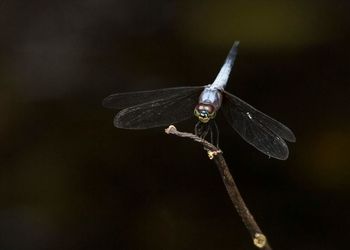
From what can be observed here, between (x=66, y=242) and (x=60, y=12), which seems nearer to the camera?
(x=60, y=12)

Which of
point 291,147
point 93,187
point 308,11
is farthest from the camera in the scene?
point 93,187

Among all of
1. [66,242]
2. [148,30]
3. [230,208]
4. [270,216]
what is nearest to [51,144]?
[66,242]

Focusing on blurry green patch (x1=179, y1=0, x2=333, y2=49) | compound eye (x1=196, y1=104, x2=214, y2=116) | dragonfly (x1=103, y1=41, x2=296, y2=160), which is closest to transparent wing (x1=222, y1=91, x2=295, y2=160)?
dragonfly (x1=103, y1=41, x2=296, y2=160)

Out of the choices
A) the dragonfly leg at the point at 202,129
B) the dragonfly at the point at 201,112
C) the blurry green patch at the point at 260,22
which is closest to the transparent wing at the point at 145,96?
the dragonfly at the point at 201,112

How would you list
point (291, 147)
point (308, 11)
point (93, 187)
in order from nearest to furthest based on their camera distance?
1. point (308, 11)
2. point (291, 147)
3. point (93, 187)

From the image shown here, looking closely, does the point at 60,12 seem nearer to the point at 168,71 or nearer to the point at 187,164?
the point at 168,71

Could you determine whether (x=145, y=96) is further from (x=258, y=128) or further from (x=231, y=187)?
(x=231, y=187)

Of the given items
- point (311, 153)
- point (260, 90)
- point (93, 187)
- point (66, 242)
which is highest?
point (260, 90)
